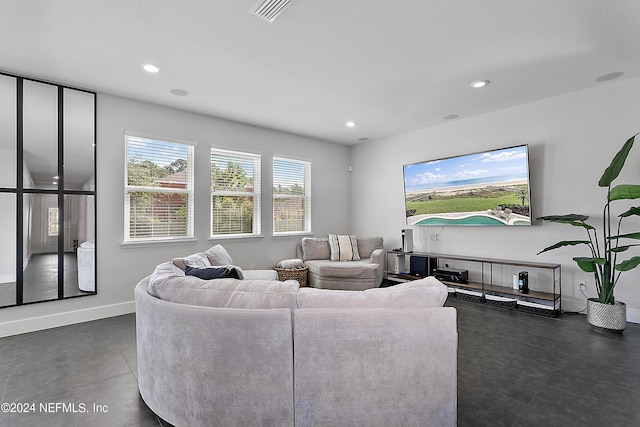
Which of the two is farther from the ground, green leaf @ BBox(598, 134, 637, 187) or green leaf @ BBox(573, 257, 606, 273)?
green leaf @ BBox(598, 134, 637, 187)

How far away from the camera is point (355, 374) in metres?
1.47

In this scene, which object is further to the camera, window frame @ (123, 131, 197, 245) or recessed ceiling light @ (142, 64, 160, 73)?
window frame @ (123, 131, 197, 245)

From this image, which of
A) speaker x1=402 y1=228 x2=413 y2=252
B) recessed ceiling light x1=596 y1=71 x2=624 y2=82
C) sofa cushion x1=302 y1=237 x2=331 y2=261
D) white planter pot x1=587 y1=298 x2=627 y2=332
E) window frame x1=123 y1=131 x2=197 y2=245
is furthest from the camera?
sofa cushion x1=302 y1=237 x2=331 y2=261

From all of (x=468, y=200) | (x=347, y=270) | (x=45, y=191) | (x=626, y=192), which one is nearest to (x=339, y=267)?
(x=347, y=270)

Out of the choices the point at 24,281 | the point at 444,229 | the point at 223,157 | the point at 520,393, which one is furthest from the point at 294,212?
the point at 520,393

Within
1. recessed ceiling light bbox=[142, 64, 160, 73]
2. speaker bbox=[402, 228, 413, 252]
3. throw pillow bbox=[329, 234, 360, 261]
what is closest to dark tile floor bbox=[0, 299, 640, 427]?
speaker bbox=[402, 228, 413, 252]

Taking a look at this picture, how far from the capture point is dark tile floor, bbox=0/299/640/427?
1792 millimetres

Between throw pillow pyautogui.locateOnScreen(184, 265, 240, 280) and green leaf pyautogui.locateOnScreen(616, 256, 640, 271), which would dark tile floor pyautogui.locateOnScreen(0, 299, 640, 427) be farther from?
throw pillow pyautogui.locateOnScreen(184, 265, 240, 280)

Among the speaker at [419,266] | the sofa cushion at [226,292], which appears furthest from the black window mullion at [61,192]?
the speaker at [419,266]

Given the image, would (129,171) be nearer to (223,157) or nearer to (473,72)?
(223,157)

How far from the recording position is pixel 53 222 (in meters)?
3.31

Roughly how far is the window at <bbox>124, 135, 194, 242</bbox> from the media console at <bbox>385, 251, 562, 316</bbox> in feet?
11.1

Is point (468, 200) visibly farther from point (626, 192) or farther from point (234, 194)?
point (234, 194)

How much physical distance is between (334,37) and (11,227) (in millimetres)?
3652
